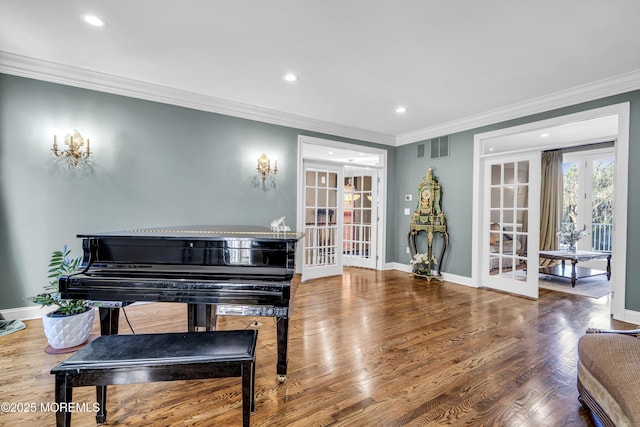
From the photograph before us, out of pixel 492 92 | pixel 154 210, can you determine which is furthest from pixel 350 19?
pixel 154 210

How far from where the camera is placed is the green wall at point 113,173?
2951mm

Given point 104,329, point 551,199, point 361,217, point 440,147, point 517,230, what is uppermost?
point 440,147

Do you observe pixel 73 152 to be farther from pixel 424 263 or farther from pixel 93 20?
pixel 424 263

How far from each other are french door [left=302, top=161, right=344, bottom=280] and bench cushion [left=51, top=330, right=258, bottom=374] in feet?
10.9

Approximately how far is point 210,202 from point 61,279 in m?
2.28

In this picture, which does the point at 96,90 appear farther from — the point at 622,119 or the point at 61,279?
the point at 622,119

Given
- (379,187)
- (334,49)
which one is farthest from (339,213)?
(334,49)

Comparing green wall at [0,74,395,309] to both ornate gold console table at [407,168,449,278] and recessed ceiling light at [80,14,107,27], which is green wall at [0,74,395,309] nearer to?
recessed ceiling light at [80,14,107,27]

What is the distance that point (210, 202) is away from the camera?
3.95 m

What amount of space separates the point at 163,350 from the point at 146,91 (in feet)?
10.6

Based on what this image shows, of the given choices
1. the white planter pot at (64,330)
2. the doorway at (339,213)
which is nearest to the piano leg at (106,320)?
the white planter pot at (64,330)

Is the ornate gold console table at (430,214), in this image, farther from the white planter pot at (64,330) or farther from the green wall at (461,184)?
the white planter pot at (64,330)

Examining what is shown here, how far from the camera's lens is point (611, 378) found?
1414 mm

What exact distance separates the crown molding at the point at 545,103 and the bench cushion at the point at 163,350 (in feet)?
14.4
